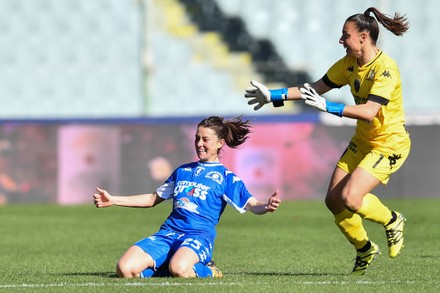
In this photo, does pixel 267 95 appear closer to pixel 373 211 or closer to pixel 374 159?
pixel 374 159

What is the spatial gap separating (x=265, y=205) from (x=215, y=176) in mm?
614

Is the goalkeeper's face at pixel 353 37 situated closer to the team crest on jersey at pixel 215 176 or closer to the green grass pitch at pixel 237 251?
the team crest on jersey at pixel 215 176

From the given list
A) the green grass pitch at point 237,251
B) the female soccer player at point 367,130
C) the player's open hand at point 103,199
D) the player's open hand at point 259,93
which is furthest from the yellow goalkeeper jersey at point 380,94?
the player's open hand at point 103,199

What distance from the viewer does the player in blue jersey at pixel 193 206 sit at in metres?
7.31

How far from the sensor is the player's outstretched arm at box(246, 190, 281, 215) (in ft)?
22.6

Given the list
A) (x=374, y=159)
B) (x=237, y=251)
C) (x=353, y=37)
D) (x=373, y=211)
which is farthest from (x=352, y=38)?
(x=237, y=251)

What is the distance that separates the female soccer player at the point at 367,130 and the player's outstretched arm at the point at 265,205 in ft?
2.45

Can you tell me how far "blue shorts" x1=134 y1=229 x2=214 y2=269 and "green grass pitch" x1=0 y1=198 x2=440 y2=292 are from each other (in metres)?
0.24

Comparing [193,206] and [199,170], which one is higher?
[199,170]

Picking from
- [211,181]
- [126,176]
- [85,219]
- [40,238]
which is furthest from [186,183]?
[126,176]

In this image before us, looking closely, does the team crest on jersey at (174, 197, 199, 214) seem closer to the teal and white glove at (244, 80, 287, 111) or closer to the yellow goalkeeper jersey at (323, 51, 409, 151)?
the teal and white glove at (244, 80, 287, 111)

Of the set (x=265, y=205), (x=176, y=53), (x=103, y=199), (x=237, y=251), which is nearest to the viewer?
(x=265, y=205)

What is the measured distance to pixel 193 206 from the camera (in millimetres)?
7539

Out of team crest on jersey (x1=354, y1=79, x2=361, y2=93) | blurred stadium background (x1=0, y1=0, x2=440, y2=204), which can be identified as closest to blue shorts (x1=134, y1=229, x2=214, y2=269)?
team crest on jersey (x1=354, y1=79, x2=361, y2=93)
